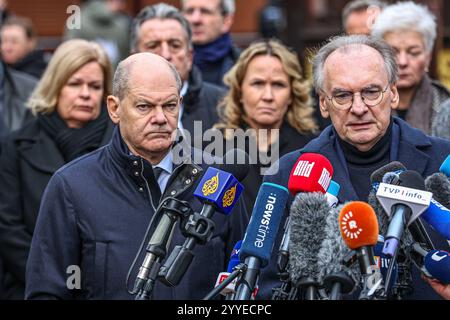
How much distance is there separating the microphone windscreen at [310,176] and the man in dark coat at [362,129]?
61 centimetres

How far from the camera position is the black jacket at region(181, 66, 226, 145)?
6543 millimetres

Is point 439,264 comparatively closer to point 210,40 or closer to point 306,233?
point 306,233

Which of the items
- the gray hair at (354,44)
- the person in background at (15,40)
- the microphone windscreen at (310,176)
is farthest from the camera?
the person in background at (15,40)

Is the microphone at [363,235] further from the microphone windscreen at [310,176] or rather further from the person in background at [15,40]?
the person in background at [15,40]

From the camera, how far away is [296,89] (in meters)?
6.39

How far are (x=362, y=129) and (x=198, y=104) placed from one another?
241cm

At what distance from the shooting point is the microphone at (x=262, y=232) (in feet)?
11.6

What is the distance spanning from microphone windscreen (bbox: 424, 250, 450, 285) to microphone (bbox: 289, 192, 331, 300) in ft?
1.28

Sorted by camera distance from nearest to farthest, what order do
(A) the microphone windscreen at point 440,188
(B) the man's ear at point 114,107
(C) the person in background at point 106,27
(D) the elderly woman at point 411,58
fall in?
(A) the microphone windscreen at point 440,188
(B) the man's ear at point 114,107
(D) the elderly woman at point 411,58
(C) the person in background at point 106,27

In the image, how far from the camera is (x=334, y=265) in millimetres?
3387

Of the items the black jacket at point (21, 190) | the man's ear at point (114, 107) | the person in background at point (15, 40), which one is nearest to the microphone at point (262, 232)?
the man's ear at point (114, 107)

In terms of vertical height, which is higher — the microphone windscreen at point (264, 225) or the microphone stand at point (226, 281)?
the microphone windscreen at point (264, 225)

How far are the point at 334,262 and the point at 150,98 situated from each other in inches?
56.4
